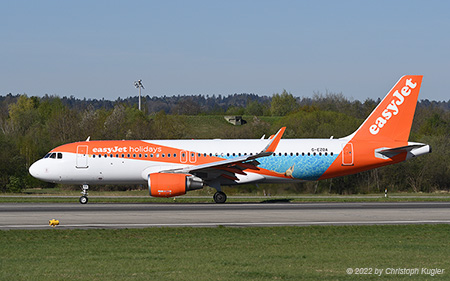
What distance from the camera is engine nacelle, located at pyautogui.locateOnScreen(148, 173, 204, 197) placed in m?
33.6

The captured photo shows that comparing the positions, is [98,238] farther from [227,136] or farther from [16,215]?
[227,136]

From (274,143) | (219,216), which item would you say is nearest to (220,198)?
(274,143)

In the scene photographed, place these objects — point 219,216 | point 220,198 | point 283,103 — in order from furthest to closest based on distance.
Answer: point 283,103, point 220,198, point 219,216

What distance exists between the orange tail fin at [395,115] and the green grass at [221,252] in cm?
1480

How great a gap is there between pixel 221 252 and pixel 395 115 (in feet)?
75.1

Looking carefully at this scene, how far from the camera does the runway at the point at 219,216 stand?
2397 cm

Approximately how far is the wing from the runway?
9.79 ft

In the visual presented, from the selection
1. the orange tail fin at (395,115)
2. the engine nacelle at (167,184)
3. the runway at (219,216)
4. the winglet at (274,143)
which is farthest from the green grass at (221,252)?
the orange tail fin at (395,115)

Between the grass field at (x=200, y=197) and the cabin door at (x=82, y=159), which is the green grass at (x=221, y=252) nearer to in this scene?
the cabin door at (x=82, y=159)

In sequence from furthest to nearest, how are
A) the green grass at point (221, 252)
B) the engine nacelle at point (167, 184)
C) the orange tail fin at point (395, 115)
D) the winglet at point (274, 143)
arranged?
the orange tail fin at point (395, 115)
the winglet at point (274, 143)
the engine nacelle at point (167, 184)
the green grass at point (221, 252)

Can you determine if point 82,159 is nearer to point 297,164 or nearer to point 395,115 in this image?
point 297,164

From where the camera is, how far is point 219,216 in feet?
87.4

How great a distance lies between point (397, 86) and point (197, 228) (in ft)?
64.0

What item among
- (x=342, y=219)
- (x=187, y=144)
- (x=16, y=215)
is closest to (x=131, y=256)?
(x=342, y=219)
